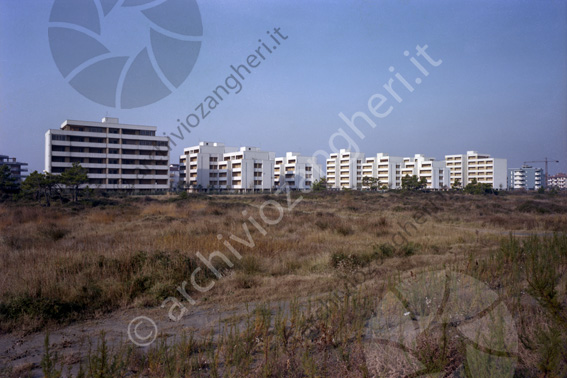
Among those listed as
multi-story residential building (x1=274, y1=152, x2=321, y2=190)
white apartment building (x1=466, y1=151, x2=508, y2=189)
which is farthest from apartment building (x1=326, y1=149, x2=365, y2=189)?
white apartment building (x1=466, y1=151, x2=508, y2=189)

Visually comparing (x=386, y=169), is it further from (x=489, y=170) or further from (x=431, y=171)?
(x=489, y=170)

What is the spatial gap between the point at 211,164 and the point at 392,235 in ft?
286

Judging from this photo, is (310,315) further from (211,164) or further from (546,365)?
(211,164)

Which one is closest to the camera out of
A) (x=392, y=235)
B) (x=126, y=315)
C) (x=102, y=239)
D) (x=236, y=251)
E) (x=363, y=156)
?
(x=126, y=315)

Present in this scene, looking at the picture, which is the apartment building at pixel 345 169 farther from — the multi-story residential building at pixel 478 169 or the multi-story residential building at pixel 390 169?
the multi-story residential building at pixel 478 169

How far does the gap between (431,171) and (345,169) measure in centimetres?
2783

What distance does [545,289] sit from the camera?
4859mm

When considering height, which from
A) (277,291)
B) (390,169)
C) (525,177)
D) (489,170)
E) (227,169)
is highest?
(390,169)

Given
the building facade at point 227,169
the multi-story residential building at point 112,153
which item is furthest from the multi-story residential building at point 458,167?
the multi-story residential building at point 112,153

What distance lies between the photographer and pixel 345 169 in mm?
130500

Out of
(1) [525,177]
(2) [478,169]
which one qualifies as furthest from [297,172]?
(1) [525,177]

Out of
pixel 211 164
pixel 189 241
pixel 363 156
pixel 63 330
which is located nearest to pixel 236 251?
pixel 189 241

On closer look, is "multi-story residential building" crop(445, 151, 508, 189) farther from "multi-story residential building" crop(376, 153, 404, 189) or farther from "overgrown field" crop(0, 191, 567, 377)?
"overgrown field" crop(0, 191, 567, 377)

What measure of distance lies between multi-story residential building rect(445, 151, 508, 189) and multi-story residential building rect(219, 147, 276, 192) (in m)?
63.9
